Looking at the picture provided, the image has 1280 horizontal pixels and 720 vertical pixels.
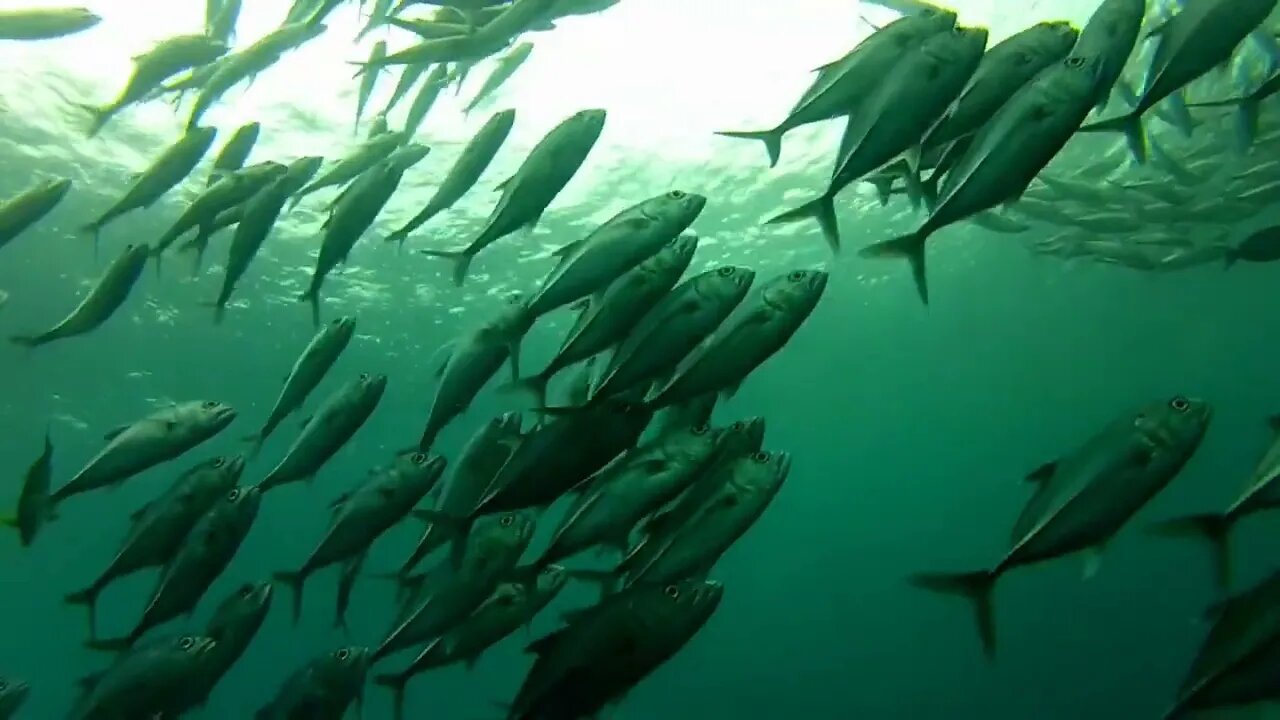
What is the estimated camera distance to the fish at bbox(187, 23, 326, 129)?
5148mm

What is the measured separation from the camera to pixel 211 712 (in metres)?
44.1

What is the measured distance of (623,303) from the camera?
3422 millimetres

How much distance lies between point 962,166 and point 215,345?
73.2 ft

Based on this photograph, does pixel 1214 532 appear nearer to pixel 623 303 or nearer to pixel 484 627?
pixel 623 303

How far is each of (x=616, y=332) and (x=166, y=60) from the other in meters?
3.80

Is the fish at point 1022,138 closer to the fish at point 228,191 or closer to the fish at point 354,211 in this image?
the fish at point 354,211

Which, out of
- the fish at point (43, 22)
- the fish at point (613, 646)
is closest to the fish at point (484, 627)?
the fish at point (613, 646)

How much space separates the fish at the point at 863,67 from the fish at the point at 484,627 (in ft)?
8.10

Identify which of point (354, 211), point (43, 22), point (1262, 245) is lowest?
point (354, 211)

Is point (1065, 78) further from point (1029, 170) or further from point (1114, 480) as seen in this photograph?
point (1114, 480)

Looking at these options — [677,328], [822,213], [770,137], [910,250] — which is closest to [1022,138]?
[910,250]

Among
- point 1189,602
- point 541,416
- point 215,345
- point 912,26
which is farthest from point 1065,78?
point 1189,602

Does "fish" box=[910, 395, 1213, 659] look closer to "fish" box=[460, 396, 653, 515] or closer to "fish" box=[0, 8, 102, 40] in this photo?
"fish" box=[460, 396, 653, 515]

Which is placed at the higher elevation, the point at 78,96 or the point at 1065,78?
the point at 1065,78
